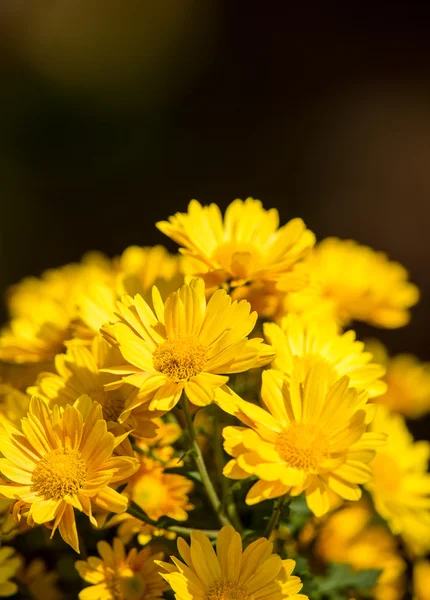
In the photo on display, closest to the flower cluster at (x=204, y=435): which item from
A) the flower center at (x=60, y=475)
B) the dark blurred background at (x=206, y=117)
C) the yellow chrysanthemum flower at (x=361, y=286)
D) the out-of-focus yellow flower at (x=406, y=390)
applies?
the flower center at (x=60, y=475)

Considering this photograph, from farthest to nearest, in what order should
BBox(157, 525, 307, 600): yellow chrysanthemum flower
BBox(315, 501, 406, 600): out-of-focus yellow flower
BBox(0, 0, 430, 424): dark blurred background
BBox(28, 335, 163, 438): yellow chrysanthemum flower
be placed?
BBox(0, 0, 430, 424): dark blurred background, BBox(315, 501, 406, 600): out-of-focus yellow flower, BBox(28, 335, 163, 438): yellow chrysanthemum flower, BBox(157, 525, 307, 600): yellow chrysanthemum flower

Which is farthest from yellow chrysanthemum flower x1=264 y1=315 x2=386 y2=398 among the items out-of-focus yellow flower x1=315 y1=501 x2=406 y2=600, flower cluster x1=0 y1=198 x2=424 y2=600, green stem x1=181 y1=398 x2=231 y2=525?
out-of-focus yellow flower x1=315 y1=501 x2=406 y2=600

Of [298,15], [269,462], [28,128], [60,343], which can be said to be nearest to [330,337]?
[269,462]

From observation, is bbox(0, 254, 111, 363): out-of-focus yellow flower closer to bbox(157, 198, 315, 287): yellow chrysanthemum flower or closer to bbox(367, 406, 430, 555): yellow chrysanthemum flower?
bbox(157, 198, 315, 287): yellow chrysanthemum flower

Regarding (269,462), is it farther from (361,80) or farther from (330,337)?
(361,80)

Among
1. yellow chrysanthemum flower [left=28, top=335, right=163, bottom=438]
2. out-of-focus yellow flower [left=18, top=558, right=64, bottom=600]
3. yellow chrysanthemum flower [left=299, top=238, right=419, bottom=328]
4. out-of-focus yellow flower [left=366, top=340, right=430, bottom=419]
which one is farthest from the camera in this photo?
out-of-focus yellow flower [left=366, top=340, right=430, bottom=419]

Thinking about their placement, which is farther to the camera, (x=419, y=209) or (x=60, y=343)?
(x=419, y=209)

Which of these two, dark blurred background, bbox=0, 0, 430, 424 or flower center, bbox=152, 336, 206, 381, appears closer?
flower center, bbox=152, 336, 206, 381
